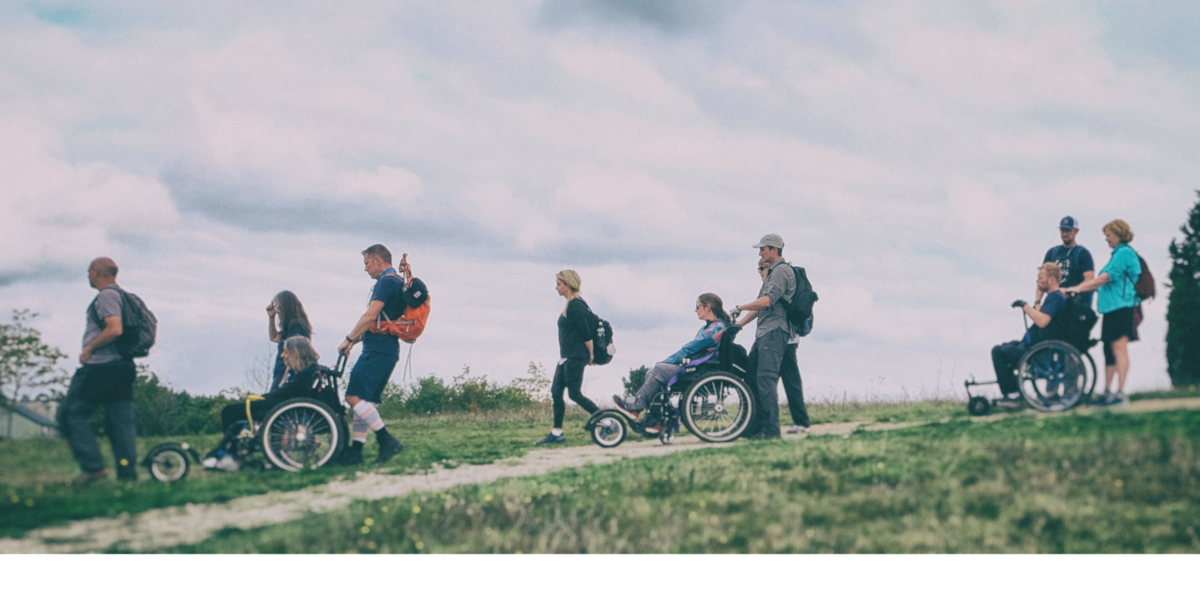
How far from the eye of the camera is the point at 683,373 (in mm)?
10102

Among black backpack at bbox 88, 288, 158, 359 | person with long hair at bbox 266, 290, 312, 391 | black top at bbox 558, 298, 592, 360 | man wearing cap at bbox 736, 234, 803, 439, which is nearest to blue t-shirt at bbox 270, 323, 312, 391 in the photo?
person with long hair at bbox 266, 290, 312, 391

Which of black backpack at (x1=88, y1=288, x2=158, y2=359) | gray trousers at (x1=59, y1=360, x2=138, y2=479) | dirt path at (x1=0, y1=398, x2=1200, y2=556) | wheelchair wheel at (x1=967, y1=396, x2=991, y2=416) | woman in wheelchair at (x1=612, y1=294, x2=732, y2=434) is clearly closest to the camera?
dirt path at (x1=0, y1=398, x2=1200, y2=556)

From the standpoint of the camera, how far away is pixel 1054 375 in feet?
29.1

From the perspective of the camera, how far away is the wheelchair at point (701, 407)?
980 cm

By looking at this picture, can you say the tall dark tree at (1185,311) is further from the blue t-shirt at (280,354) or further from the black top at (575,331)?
the blue t-shirt at (280,354)

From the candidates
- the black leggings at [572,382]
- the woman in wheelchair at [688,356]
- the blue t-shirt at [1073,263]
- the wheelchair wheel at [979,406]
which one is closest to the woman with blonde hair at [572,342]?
the black leggings at [572,382]

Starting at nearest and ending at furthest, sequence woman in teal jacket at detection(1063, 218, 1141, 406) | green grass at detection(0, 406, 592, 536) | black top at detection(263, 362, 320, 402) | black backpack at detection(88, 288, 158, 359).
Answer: green grass at detection(0, 406, 592, 536) < black backpack at detection(88, 288, 158, 359) < black top at detection(263, 362, 320, 402) < woman in teal jacket at detection(1063, 218, 1141, 406)

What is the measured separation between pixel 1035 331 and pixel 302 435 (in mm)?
7280

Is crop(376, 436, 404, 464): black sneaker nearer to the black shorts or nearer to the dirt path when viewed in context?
the dirt path

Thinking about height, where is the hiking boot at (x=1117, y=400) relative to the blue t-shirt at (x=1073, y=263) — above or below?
below

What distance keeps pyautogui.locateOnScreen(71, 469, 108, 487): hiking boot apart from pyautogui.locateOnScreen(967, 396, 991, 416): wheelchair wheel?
27.5 ft

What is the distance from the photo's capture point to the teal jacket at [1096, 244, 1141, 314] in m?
8.70

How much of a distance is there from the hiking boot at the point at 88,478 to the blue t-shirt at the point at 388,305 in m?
2.48
